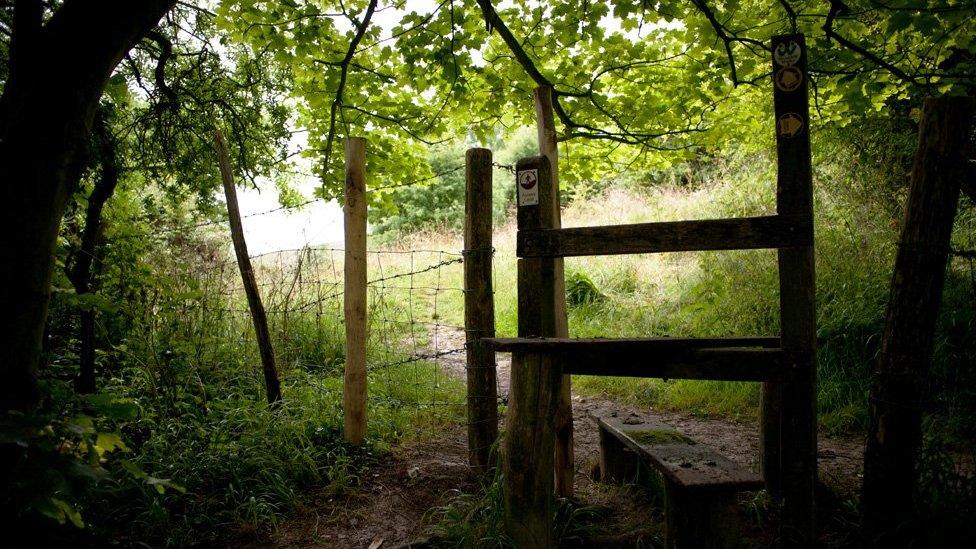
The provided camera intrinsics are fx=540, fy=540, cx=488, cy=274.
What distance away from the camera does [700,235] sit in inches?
103

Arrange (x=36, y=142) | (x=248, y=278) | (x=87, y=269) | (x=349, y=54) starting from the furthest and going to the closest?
(x=349, y=54)
(x=248, y=278)
(x=87, y=269)
(x=36, y=142)

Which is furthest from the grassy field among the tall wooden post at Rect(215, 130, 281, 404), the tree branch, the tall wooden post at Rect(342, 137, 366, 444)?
the tree branch

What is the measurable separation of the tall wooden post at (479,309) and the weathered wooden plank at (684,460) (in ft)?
3.01

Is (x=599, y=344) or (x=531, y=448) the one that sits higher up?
(x=599, y=344)

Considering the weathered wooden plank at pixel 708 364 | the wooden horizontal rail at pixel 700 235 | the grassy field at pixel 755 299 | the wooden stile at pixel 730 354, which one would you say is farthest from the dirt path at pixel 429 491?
the wooden horizontal rail at pixel 700 235

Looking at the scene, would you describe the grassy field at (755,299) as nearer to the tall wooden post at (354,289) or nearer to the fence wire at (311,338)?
the fence wire at (311,338)

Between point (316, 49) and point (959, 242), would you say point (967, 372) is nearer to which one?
point (959, 242)

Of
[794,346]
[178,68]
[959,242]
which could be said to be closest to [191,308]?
[178,68]

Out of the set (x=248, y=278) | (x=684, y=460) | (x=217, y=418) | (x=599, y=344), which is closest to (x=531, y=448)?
(x=599, y=344)

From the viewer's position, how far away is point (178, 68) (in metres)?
4.89

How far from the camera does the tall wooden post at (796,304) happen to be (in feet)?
8.48

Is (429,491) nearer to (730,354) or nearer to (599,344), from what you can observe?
(599,344)

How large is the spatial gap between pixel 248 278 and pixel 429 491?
234 cm

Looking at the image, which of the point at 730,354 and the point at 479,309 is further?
the point at 479,309
